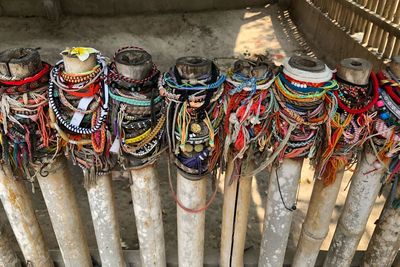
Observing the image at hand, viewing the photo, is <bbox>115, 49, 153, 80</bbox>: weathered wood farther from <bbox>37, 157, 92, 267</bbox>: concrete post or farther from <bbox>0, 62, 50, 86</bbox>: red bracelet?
<bbox>37, 157, 92, 267</bbox>: concrete post

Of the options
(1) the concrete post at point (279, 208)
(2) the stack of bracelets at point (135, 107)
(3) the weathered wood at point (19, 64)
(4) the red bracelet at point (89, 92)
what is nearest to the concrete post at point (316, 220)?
(1) the concrete post at point (279, 208)

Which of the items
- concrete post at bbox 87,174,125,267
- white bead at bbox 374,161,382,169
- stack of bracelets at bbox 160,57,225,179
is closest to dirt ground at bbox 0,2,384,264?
concrete post at bbox 87,174,125,267

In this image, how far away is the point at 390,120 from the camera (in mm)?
1626

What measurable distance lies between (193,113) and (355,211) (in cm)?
101

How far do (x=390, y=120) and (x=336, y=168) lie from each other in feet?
1.03

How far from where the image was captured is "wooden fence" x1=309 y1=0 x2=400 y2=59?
15.8 ft

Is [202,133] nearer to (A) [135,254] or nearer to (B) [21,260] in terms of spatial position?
(A) [135,254]

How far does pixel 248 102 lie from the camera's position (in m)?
1.58

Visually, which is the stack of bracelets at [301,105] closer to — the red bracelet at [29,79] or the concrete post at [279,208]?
the concrete post at [279,208]

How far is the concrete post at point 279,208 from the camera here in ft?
6.02

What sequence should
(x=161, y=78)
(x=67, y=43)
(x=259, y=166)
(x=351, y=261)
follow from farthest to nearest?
1. (x=67, y=43)
2. (x=351, y=261)
3. (x=259, y=166)
4. (x=161, y=78)

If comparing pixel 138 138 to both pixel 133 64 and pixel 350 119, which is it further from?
pixel 350 119

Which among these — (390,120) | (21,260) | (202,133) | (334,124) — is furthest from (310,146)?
(21,260)

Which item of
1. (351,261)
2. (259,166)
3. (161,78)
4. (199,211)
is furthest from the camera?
(351,261)
